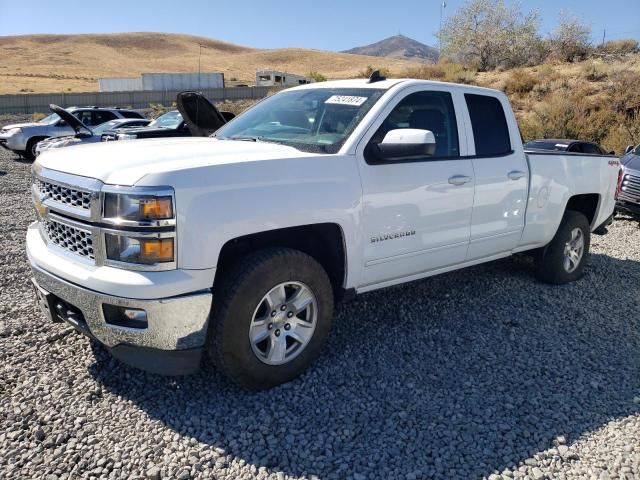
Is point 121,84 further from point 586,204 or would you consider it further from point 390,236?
point 390,236

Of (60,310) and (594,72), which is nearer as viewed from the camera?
(60,310)

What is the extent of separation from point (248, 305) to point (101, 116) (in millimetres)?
15909

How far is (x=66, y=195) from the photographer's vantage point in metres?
3.05

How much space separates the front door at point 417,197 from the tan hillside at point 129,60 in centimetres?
6400

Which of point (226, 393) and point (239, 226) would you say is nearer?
point (239, 226)

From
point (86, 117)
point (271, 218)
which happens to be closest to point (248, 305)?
point (271, 218)

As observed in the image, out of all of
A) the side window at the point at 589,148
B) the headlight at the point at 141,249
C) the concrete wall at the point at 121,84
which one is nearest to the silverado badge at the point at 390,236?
the headlight at the point at 141,249

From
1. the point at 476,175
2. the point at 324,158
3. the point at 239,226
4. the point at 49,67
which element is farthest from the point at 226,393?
the point at 49,67

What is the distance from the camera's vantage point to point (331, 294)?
11.3 ft

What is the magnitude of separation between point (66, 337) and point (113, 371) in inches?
26.8

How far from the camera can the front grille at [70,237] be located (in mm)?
2911

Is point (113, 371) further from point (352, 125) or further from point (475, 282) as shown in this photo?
point (475, 282)

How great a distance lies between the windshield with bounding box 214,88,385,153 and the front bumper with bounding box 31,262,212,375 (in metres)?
1.35

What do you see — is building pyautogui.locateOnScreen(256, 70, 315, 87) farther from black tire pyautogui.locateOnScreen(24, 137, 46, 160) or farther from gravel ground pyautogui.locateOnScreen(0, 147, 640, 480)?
gravel ground pyautogui.locateOnScreen(0, 147, 640, 480)
